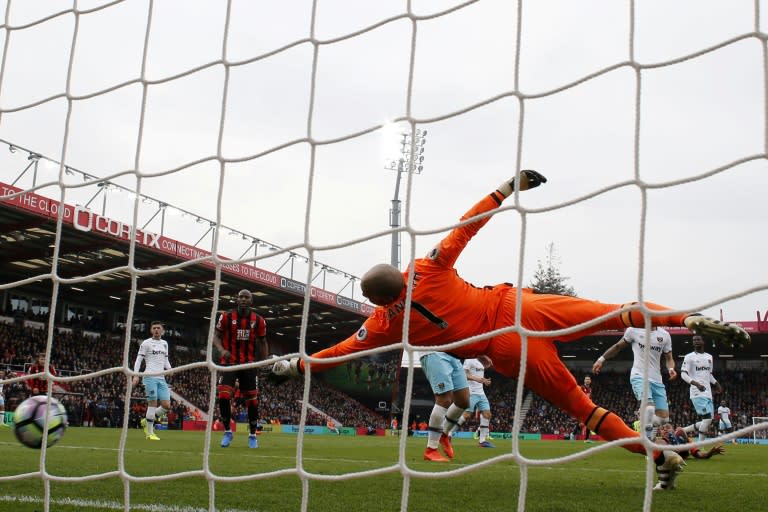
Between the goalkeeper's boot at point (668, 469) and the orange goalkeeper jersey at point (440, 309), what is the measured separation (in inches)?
44.1

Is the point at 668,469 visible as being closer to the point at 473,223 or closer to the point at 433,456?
the point at 473,223

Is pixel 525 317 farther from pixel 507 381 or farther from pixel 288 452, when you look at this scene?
pixel 507 381

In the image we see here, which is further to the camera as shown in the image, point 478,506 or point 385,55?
point 385,55

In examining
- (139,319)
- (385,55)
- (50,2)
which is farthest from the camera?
(139,319)

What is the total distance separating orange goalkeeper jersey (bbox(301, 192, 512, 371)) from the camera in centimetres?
459

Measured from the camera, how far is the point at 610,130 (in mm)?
3871

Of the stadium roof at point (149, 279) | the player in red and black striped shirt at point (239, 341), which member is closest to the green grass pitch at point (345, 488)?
the player in red and black striped shirt at point (239, 341)

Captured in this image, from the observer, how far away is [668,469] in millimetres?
4375

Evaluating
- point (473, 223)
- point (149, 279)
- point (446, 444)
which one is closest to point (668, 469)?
point (473, 223)

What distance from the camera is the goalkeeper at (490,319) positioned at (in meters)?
4.23

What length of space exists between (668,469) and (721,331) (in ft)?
3.61

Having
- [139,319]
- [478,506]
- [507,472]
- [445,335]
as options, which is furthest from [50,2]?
[139,319]

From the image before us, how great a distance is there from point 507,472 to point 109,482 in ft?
9.03

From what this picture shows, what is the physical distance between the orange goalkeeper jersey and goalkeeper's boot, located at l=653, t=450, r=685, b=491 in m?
1.12
